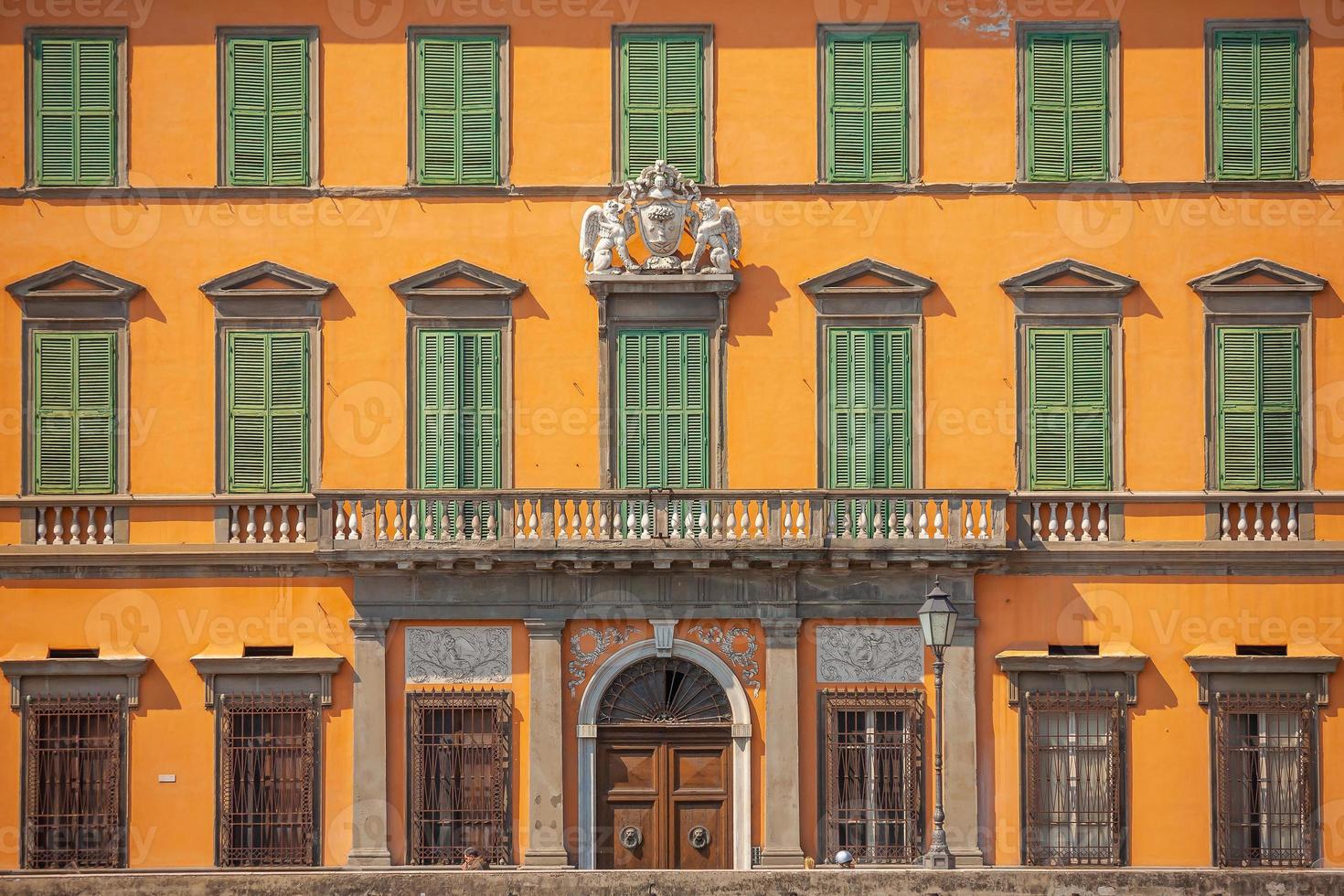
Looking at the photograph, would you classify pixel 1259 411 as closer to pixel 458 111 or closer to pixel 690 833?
pixel 690 833

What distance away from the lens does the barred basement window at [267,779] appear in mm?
26484

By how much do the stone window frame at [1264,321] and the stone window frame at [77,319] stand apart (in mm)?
13260

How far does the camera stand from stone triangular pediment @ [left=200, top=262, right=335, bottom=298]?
2702 cm

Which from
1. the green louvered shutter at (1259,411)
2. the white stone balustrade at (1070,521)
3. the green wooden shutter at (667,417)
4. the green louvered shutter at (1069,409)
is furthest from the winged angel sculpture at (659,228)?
the green louvered shutter at (1259,411)

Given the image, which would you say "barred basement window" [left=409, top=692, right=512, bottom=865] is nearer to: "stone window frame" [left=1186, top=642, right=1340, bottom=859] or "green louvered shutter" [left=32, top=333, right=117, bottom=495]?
"green louvered shutter" [left=32, top=333, right=117, bottom=495]

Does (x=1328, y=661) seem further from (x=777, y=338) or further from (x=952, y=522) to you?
(x=777, y=338)

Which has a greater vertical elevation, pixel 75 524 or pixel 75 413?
pixel 75 413

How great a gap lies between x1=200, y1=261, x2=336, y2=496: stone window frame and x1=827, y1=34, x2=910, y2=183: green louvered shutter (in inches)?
259

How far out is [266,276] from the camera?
2708 centimetres

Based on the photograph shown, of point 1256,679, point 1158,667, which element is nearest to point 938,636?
point 1158,667

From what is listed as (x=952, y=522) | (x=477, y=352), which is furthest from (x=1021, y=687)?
(x=477, y=352)

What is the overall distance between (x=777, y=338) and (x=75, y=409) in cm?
875

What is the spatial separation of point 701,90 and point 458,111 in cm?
304

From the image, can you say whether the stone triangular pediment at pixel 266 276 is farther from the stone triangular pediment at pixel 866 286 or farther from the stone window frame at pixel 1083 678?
the stone window frame at pixel 1083 678
